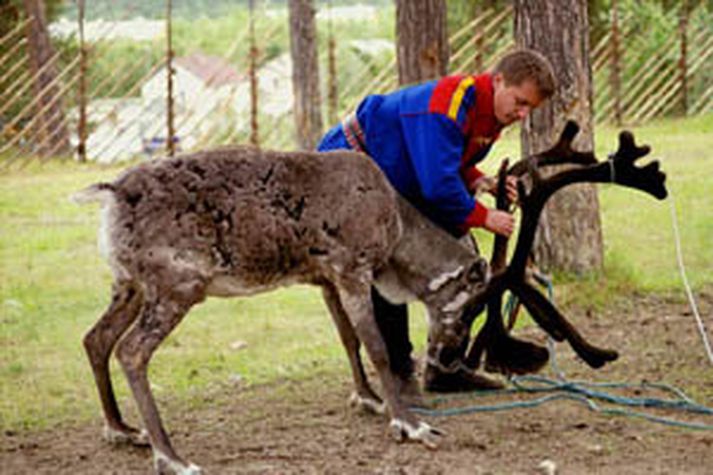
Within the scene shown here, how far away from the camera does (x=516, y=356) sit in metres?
5.52

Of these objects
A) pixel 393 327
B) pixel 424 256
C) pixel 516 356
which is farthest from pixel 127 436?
pixel 516 356

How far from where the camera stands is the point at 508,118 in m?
5.27

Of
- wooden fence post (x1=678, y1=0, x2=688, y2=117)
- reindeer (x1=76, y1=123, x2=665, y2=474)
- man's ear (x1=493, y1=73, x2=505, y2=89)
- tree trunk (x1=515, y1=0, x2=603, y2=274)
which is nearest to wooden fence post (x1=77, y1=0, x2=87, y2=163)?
wooden fence post (x1=678, y1=0, x2=688, y2=117)

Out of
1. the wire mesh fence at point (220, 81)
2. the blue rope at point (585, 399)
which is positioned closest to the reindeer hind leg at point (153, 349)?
the blue rope at point (585, 399)

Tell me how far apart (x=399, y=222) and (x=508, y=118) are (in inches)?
28.8

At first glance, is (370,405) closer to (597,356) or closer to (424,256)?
(424,256)

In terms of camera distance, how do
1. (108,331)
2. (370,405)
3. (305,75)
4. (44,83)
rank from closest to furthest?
(108,331)
(370,405)
(305,75)
(44,83)

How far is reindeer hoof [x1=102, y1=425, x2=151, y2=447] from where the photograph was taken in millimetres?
5145

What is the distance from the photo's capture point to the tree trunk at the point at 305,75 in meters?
15.8

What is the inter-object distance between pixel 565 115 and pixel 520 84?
8.98 feet

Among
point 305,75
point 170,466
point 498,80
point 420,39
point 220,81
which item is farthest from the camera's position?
point 220,81

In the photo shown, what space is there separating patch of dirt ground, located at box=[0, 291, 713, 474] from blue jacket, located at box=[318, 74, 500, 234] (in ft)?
3.41

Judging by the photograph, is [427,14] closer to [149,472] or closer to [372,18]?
[149,472]

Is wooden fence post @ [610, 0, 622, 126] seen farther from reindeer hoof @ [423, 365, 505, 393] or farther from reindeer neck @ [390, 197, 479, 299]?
reindeer neck @ [390, 197, 479, 299]
